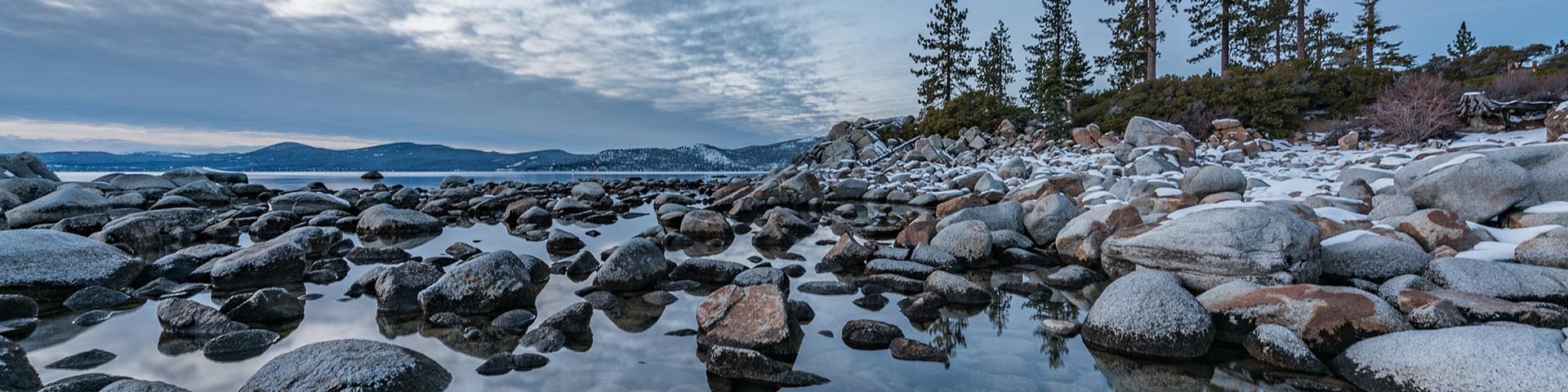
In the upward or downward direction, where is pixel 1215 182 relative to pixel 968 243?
upward

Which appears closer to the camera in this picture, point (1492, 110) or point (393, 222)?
point (393, 222)

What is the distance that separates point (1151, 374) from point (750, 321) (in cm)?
266

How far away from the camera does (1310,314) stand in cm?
388

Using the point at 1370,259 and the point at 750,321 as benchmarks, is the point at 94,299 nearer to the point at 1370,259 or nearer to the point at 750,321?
the point at 750,321

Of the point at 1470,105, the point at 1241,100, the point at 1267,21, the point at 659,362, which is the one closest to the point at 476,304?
the point at 659,362

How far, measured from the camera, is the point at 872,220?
12.6 meters

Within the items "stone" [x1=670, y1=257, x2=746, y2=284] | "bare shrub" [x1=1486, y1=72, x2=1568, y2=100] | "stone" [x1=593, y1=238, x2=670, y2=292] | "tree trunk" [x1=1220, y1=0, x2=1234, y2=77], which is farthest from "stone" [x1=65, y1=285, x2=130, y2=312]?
"tree trunk" [x1=1220, y1=0, x2=1234, y2=77]

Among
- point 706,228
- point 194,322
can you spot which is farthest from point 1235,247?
point 194,322

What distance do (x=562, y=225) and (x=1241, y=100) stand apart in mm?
21937

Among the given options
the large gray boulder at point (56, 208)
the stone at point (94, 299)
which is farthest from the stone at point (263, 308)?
the large gray boulder at point (56, 208)

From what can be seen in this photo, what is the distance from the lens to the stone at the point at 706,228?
10.0 meters

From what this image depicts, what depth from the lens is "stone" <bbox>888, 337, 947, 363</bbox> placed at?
13.0ft

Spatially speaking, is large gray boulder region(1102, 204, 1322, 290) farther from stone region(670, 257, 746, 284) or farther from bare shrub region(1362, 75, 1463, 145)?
bare shrub region(1362, 75, 1463, 145)

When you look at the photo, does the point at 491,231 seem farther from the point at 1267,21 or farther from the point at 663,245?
the point at 1267,21
